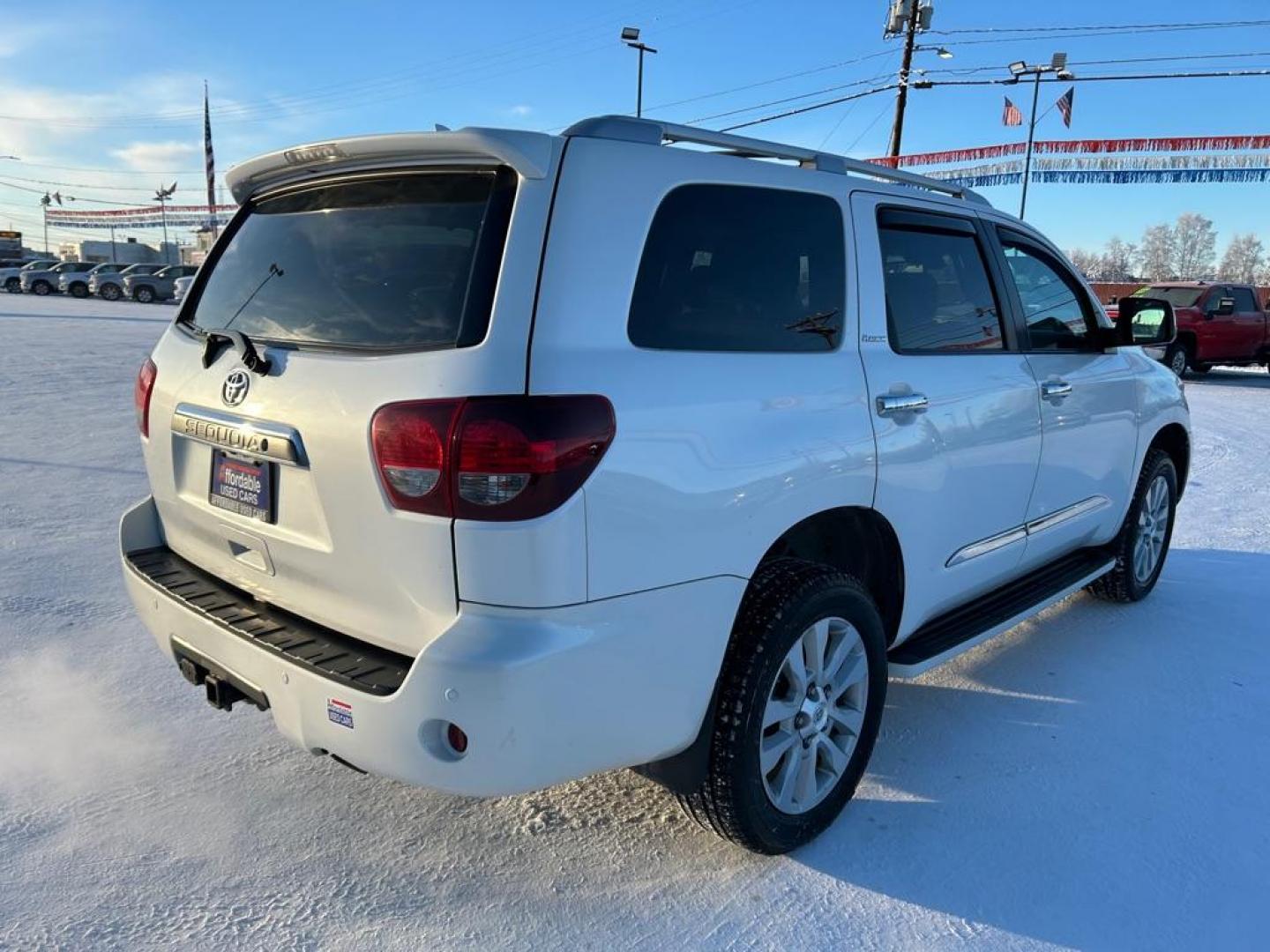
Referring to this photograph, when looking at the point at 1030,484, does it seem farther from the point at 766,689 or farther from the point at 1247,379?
the point at 1247,379

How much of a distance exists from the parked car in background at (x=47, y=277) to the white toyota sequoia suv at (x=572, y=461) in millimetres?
45495

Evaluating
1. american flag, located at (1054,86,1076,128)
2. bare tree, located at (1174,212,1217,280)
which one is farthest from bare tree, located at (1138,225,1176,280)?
american flag, located at (1054,86,1076,128)

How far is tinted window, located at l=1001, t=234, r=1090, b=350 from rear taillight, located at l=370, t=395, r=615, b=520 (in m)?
2.50

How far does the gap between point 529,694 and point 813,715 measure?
1.05m

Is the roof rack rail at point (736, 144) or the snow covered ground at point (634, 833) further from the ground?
the roof rack rail at point (736, 144)

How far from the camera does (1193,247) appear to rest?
101 m

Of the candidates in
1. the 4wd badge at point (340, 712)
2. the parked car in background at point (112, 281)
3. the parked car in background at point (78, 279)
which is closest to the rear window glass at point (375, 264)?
the 4wd badge at point (340, 712)

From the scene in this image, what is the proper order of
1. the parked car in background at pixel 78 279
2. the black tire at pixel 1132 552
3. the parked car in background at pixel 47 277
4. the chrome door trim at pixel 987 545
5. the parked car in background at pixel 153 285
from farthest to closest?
the parked car in background at pixel 47 277 → the parked car in background at pixel 78 279 → the parked car in background at pixel 153 285 → the black tire at pixel 1132 552 → the chrome door trim at pixel 987 545

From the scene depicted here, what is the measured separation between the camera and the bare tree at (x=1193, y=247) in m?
100

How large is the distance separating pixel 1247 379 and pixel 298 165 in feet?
67.2

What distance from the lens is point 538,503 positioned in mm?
1944

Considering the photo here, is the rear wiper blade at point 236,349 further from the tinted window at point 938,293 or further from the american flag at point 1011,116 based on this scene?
the american flag at point 1011,116

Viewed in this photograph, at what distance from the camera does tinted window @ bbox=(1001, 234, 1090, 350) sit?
3783 mm

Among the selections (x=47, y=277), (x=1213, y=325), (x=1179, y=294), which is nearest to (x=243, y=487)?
(x=1213, y=325)
